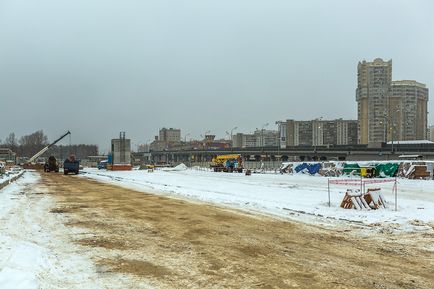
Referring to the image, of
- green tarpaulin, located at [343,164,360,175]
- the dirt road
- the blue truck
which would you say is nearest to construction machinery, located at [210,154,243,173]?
green tarpaulin, located at [343,164,360,175]

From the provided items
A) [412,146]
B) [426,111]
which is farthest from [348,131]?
[412,146]

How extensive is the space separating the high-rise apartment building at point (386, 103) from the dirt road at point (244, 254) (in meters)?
132

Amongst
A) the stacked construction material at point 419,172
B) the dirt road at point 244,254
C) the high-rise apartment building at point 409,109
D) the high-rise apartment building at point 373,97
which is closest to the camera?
the dirt road at point 244,254

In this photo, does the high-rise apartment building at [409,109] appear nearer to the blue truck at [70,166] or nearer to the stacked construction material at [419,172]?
the stacked construction material at [419,172]

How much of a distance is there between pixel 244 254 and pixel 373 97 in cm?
14439

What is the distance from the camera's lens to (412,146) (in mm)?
99250

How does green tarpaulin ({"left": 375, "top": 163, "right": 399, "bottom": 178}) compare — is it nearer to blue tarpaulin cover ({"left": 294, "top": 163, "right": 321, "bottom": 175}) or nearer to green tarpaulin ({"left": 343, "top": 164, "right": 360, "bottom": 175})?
green tarpaulin ({"left": 343, "top": 164, "right": 360, "bottom": 175})

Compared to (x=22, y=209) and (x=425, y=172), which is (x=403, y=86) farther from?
(x=22, y=209)

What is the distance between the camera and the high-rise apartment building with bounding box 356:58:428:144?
5404 inches

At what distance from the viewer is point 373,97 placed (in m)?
142

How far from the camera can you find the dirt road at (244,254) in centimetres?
700

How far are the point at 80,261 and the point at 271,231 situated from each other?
18.5 ft

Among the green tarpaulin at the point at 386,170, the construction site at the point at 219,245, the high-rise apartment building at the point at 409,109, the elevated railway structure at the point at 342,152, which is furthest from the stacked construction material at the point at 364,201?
the high-rise apartment building at the point at 409,109

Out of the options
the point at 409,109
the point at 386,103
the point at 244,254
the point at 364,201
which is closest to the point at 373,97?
the point at 386,103
